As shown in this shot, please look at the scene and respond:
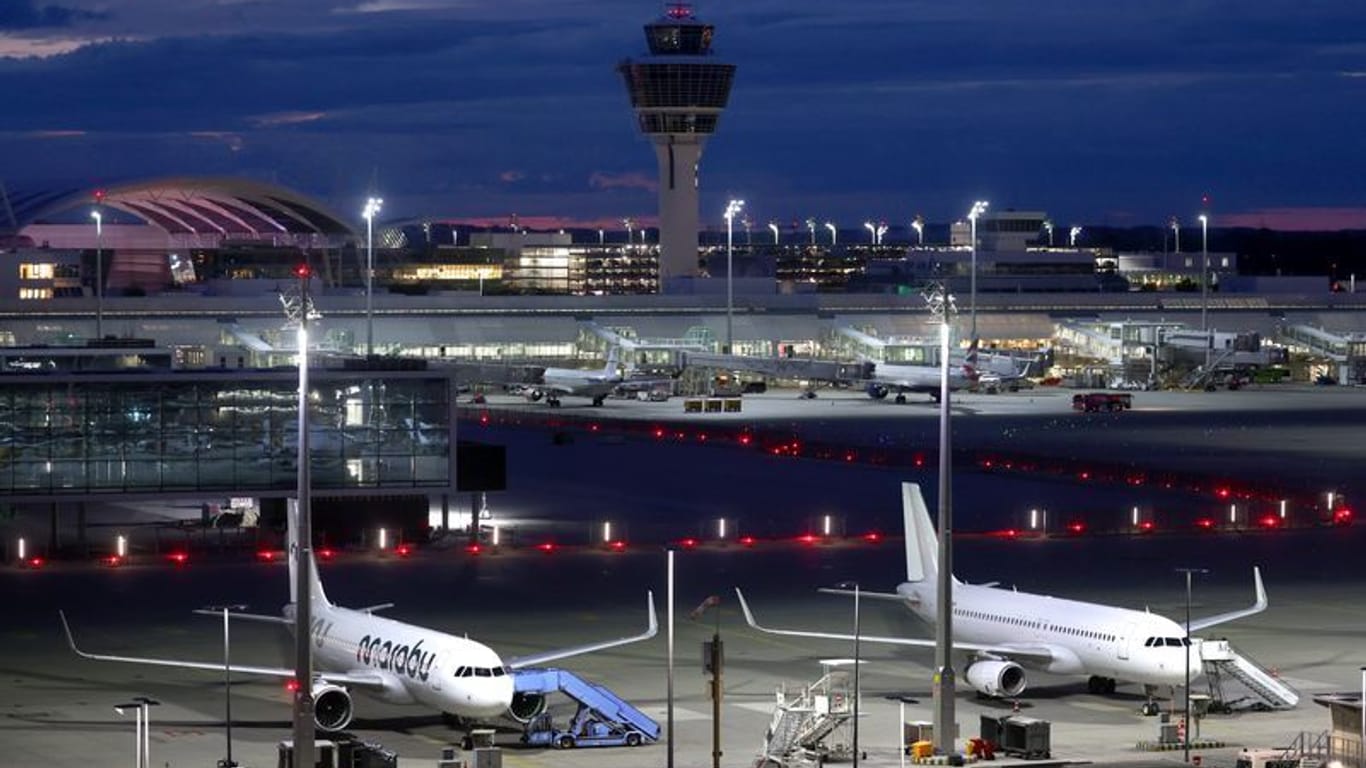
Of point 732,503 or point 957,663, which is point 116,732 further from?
point 732,503

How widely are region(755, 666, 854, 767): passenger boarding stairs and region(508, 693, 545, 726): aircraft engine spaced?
4.74 m

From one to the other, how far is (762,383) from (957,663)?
5436 inches

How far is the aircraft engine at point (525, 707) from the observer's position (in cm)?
5125

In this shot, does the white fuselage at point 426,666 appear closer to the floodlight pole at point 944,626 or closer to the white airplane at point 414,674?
the white airplane at point 414,674

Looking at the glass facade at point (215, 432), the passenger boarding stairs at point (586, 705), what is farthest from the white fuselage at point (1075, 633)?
the glass facade at point (215, 432)

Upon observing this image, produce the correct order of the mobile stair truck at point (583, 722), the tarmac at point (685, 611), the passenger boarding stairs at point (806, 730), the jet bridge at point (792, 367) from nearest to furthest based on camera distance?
the passenger boarding stairs at point (806, 730), the mobile stair truck at point (583, 722), the tarmac at point (685, 611), the jet bridge at point (792, 367)

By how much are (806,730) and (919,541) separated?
45.6 ft

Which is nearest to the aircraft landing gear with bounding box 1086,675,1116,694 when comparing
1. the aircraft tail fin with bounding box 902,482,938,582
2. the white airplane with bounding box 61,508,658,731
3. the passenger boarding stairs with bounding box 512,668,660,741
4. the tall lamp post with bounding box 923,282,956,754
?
the aircraft tail fin with bounding box 902,482,938,582

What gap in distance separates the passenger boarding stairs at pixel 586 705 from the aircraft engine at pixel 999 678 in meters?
8.02

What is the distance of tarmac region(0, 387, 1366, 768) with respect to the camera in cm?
5200

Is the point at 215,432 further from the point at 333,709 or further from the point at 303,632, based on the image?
the point at 303,632

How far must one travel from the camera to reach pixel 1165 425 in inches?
6063

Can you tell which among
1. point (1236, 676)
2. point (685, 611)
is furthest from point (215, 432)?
point (1236, 676)

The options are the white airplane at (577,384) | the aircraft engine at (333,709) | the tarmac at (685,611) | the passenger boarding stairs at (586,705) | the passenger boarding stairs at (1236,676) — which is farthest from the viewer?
the white airplane at (577,384)
